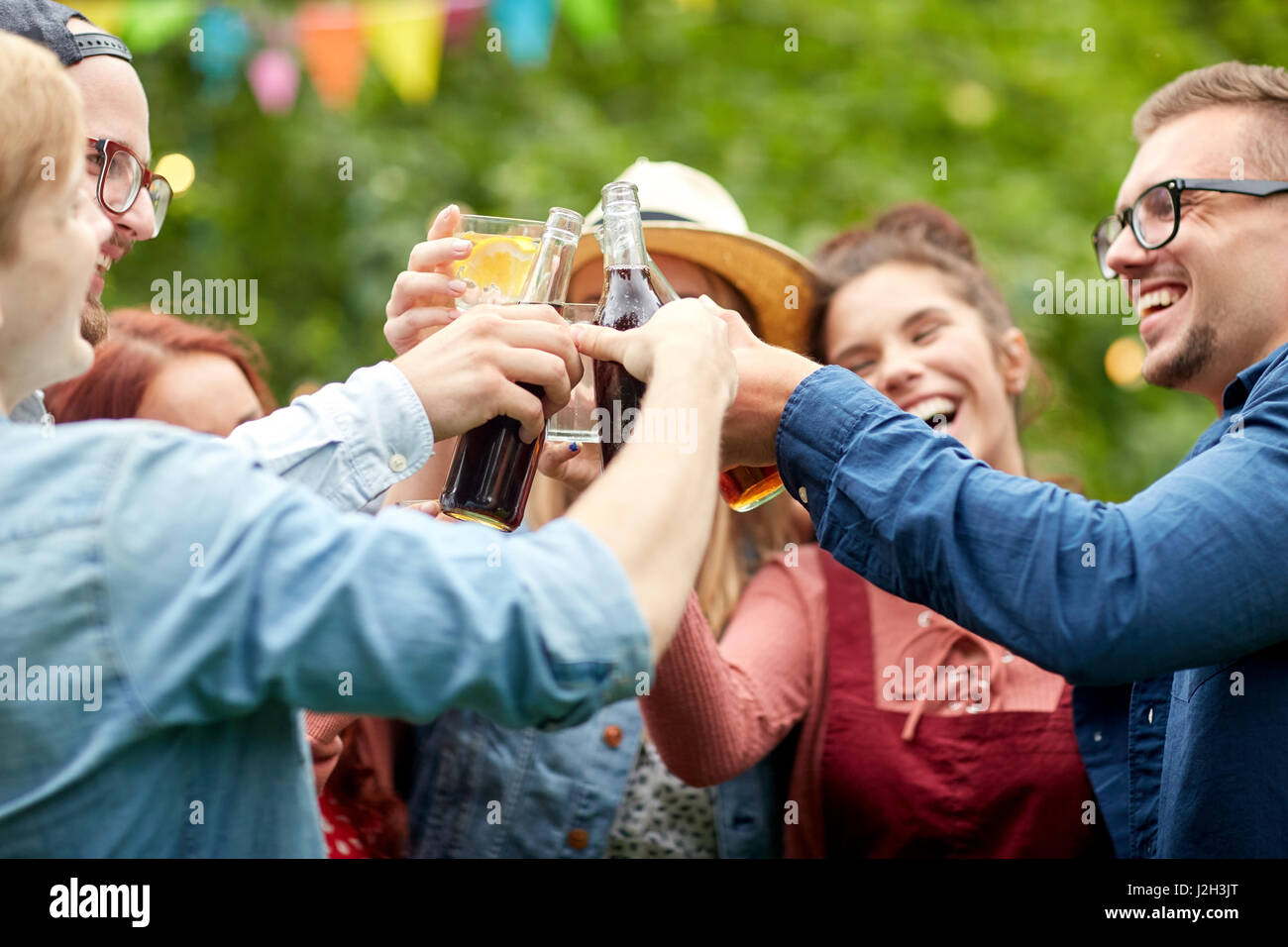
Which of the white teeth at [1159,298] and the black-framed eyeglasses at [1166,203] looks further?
the white teeth at [1159,298]

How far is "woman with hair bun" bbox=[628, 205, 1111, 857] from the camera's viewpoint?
6.78 ft

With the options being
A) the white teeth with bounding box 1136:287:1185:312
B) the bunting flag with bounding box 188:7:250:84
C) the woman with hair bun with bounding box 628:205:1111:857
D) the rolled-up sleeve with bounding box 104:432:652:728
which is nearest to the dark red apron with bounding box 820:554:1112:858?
the woman with hair bun with bounding box 628:205:1111:857

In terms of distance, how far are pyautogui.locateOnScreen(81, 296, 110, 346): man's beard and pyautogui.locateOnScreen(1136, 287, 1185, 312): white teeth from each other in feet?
6.28

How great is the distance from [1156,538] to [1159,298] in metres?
0.89

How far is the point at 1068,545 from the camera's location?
1427 mm

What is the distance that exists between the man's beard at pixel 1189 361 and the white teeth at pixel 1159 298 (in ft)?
0.40

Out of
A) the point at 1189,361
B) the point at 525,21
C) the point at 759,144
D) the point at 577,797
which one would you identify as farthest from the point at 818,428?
the point at 759,144

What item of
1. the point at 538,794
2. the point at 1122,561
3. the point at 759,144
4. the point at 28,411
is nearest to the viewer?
the point at 1122,561

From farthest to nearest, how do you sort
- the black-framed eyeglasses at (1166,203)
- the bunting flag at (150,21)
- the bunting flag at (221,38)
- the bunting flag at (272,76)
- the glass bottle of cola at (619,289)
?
the bunting flag at (272,76) < the bunting flag at (221,38) < the bunting flag at (150,21) < the black-framed eyeglasses at (1166,203) < the glass bottle of cola at (619,289)

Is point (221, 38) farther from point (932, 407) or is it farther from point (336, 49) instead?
point (932, 407)

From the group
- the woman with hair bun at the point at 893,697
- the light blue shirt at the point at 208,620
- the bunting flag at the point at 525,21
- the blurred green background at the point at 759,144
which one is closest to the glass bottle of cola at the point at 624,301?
the woman with hair bun at the point at 893,697

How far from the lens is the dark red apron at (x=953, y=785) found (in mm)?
2072

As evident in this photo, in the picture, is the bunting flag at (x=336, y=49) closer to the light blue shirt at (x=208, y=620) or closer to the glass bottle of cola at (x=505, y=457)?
the glass bottle of cola at (x=505, y=457)
